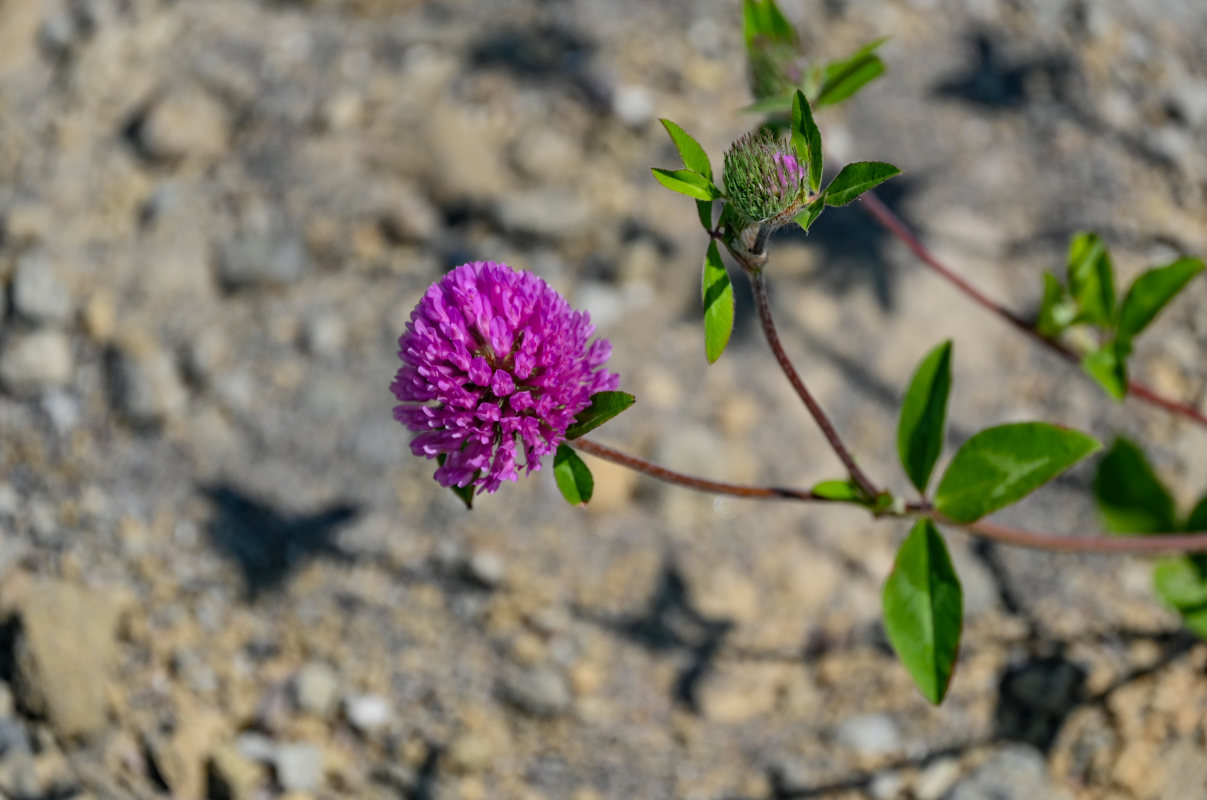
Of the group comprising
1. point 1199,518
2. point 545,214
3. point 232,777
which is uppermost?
point 545,214

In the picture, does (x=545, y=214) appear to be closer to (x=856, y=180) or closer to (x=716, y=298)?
(x=716, y=298)

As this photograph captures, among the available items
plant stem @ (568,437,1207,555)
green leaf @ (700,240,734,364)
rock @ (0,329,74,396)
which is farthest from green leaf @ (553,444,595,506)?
rock @ (0,329,74,396)

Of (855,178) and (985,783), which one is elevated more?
(855,178)

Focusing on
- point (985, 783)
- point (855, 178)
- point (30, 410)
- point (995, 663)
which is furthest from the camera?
point (30, 410)

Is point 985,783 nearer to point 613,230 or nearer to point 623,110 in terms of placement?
point 613,230

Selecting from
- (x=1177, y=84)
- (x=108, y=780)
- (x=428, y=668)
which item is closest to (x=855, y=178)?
(x=428, y=668)

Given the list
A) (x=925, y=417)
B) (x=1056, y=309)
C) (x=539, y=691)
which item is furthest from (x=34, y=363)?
(x=1056, y=309)
